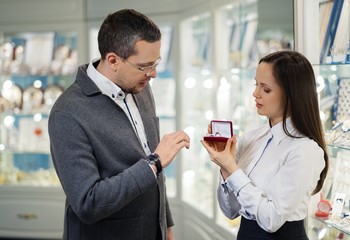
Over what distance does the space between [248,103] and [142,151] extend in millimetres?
1607

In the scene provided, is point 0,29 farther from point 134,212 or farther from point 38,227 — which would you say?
point 134,212

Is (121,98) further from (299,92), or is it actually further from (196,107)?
(196,107)

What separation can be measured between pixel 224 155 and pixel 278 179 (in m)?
0.23

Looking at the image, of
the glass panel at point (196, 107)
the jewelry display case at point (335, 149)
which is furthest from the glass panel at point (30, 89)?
the jewelry display case at point (335, 149)

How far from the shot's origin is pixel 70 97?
5.89 feet

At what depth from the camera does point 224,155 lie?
1.86m

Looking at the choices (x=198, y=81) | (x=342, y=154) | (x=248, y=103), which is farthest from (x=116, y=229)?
(x=198, y=81)

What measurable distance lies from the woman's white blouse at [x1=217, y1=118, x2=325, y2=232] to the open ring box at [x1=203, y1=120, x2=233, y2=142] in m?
0.15

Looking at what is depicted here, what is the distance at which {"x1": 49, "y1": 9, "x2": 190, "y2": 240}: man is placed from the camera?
168cm

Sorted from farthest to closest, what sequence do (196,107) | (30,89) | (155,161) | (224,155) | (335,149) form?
(30,89), (196,107), (335,149), (224,155), (155,161)

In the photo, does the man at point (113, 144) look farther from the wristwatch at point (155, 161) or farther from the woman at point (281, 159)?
the woman at point (281, 159)

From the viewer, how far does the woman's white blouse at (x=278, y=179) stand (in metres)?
1.72

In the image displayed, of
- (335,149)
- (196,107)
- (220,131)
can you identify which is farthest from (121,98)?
(196,107)

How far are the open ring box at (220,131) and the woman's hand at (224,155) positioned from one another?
0.02 metres
